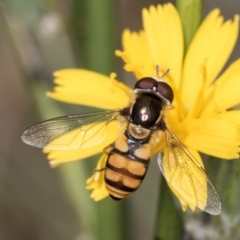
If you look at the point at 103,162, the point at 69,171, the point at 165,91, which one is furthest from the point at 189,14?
the point at 69,171

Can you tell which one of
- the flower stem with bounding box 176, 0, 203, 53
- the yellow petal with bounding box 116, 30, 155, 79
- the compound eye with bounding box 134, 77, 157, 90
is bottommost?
the compound eye with bounding box 134, 77, 157, 90

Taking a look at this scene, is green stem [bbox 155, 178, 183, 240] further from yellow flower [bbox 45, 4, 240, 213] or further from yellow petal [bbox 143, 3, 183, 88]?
yellow petal [bbox 143, 3, 183, 88]

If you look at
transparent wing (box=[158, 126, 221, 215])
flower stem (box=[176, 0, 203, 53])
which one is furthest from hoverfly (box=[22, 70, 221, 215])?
flower stem (box=[176, 0, 203, 53])

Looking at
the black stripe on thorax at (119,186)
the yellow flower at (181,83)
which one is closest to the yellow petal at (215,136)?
the yellow flower at (181,83)

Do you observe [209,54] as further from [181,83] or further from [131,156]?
[131,156]

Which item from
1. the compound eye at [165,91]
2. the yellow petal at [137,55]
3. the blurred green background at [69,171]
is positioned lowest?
the blurred green background at [69,171]

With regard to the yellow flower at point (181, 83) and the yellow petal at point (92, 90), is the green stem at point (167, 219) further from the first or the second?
the yellow petal at point (92, 90)
